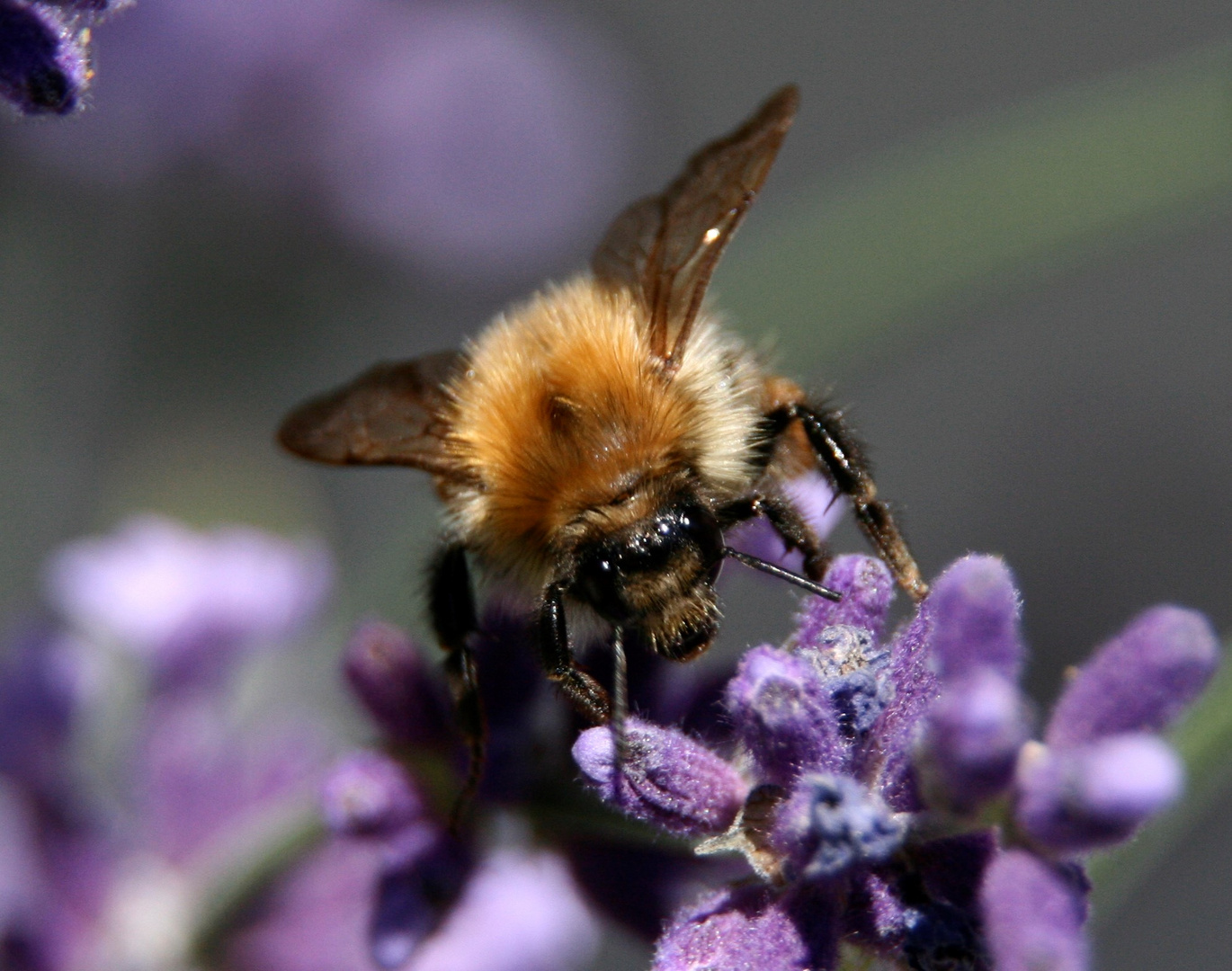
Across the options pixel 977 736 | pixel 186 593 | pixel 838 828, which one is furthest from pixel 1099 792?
pixel 186 593

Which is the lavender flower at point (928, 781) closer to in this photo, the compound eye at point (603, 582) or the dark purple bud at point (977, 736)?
the dark purple bud at point (977, 736)

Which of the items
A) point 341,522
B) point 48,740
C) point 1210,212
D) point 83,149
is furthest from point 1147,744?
point 341,522

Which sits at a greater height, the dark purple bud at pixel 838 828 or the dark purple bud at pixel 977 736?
the dark purple bud at pixel 977 736

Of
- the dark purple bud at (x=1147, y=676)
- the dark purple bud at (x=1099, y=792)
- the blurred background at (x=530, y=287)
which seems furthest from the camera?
the blurred background at (x=530, y=287)

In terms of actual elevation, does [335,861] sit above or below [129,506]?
below

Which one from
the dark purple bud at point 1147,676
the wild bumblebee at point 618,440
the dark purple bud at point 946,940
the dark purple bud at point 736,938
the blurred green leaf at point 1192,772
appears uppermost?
the wild bumblebee at point 618,440

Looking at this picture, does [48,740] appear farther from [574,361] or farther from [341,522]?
[341,522]

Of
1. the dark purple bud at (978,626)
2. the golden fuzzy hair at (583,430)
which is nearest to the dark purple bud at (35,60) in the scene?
the golden fuzzy hair at (583,430)
